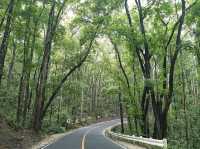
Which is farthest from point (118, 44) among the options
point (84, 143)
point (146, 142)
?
point (146, 142)

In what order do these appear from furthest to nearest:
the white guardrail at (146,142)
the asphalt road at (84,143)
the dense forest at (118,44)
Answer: the dense forest at (118,44)
the asphalt road at (84,143)
the white guardrail at (146,142)

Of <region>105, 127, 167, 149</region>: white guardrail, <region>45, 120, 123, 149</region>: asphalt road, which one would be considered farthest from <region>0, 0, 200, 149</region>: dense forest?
<region>45, 120, 123, 149</region>: asphalt road

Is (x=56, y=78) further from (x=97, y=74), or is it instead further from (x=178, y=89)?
(x=97, y=74)

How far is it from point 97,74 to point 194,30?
140ft

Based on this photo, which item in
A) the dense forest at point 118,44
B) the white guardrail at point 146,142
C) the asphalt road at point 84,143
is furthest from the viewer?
the dense forest at point 118,44

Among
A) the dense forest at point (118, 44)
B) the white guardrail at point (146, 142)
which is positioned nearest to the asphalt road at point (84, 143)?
the white guardrail at point (146, 142)

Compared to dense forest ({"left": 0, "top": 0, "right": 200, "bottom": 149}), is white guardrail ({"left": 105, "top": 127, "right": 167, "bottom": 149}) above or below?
below

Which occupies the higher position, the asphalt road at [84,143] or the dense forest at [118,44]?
the dense forest at [118,44]

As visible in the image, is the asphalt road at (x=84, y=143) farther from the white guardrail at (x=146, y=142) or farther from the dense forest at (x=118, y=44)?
the dense forest at (x=118, y=44)

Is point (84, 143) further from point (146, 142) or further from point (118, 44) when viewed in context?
point (118, 44)

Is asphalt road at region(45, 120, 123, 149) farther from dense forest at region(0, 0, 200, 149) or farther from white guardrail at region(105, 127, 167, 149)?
dense forest at region(0, 0, 200, 149)

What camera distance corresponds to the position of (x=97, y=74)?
6412 cm

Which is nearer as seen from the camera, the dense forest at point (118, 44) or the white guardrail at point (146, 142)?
the white guardrail at point (146, 142)

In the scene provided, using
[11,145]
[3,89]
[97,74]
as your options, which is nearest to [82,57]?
[3,89]
